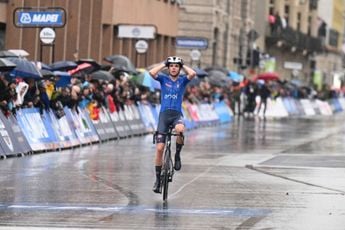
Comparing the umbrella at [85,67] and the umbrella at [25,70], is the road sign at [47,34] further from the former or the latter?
the umbrella at [85,67]

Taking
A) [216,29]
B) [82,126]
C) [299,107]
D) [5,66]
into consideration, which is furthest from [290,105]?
[5,66]

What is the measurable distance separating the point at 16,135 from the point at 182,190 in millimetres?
7252

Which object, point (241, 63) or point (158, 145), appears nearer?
point (158, 145)

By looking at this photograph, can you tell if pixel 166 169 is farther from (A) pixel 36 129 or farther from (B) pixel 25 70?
(B) pixel 25 70

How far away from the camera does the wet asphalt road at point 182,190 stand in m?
13.0

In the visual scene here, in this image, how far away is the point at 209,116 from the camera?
149 feet

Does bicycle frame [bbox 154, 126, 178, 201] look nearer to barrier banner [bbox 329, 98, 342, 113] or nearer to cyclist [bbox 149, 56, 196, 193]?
cyclist [bbox 149, 56, 196, 193]

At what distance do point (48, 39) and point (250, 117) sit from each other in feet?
89.5

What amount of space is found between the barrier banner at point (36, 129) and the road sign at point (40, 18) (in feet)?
11.7

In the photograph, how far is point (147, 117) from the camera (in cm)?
3591

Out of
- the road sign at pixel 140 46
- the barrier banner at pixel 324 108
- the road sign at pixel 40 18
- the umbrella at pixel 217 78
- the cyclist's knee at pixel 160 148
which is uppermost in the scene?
the road sign at pixel 40 18

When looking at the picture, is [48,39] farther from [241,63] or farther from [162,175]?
[241,63]

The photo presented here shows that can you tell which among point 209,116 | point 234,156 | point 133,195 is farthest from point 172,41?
point 133,195

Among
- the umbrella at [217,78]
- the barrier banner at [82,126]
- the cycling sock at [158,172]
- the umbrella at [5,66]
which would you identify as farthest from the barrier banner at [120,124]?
the umbrella at [217,78]
